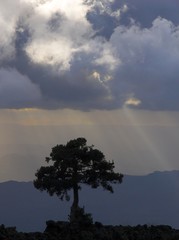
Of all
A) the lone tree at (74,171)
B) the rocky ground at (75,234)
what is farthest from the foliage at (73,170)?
the rocky ground at (75,234)

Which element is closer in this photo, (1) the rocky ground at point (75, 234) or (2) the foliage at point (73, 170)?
(1) the rocky ground at point (75, 234)

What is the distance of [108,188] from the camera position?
78125 millimetres

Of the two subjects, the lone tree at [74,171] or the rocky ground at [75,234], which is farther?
the lone tree at [74,171]

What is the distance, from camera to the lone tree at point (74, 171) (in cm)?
7450

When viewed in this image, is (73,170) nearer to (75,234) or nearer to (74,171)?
→ (74,171)

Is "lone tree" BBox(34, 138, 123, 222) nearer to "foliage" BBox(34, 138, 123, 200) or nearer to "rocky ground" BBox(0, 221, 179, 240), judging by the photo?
"foliage" BBox(34, 138, 123, 200)

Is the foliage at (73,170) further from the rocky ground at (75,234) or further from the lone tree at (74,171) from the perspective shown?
the rocky ground at (75,234)

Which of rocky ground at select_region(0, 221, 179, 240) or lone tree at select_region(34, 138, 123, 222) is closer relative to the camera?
rocky ground at select_region(0, 221, 179, 240)

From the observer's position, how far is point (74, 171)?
7462 centimetres

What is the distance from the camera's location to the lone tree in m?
74.5

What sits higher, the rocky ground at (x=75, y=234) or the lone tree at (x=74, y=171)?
the lone tree at (x=74, y=171)

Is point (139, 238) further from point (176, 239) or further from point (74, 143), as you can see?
point (74, 143)

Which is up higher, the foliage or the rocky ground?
the foliage

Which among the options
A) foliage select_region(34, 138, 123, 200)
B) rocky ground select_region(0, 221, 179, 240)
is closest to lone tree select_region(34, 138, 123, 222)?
foliage select_region(34, 138, 123, 200)
